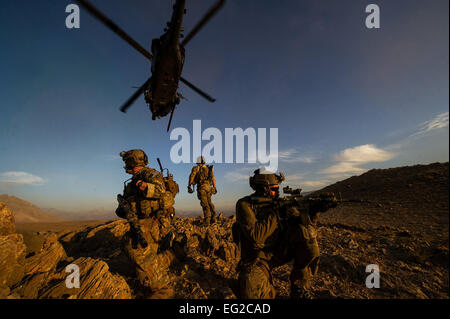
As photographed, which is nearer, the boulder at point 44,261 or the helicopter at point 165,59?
the boulder at point 44,261

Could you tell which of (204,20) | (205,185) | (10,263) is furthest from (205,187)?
(204,20)

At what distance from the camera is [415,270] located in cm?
307

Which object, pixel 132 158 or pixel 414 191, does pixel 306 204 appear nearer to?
pixel 132 158

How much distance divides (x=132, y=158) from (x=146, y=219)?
151 cm

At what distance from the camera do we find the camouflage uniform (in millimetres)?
8211

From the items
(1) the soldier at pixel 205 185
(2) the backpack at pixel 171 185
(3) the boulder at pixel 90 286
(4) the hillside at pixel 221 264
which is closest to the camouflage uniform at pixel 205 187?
(1) the soldier at pixel 205 185

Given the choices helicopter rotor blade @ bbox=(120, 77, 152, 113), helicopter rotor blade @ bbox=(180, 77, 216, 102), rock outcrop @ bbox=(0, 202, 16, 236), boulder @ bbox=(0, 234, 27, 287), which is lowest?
boulder @ bbox=(0, 234, 27, 287)

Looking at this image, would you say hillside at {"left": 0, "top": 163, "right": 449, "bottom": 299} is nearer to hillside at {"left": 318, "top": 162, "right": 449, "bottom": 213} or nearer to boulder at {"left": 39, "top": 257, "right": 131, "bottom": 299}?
boulder at {"left": 39, "top": 257, "right": 131, "bottom": 299}

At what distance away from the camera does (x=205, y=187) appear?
8.34 m

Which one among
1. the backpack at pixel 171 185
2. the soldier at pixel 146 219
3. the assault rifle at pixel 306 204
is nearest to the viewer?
the assault rifle at pixel 306 204

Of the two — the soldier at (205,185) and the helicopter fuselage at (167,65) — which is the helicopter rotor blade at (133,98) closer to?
the helicopter fuselage at (167,65)

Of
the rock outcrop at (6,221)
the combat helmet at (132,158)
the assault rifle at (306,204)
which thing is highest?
the combat helmet at (132,158)

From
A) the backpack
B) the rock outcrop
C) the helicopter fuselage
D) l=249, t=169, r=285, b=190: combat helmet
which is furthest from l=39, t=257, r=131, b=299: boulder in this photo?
the helicopter fuselage

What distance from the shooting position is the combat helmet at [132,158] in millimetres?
3916
